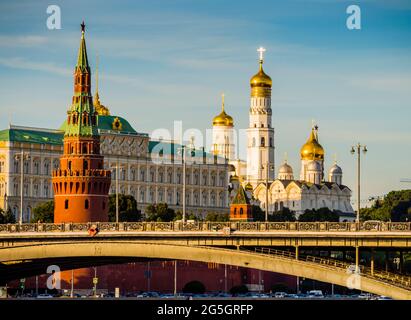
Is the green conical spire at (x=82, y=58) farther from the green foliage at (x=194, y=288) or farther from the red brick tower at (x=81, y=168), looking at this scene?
the green foliage at (x=194, y=288)

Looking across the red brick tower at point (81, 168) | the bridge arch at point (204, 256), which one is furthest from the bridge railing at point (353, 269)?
the red brick tower at point (81, 168)

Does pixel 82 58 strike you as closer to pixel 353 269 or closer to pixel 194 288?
pixel 194 288

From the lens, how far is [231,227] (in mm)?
120625

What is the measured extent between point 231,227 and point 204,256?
2.78 metres

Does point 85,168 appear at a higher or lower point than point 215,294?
higher

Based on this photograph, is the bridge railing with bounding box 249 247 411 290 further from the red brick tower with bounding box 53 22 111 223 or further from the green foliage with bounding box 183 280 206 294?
the green foliage with bounding box 183 280 206 294

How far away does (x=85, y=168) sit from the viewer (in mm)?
194250

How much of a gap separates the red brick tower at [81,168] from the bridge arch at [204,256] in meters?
60.5

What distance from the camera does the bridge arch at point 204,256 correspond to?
4422 inches

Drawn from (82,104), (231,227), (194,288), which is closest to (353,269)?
(231,227)
